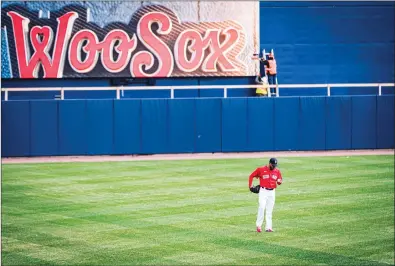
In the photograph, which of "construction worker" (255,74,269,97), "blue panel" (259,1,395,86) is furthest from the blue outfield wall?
"blue panel" (259,1,395,86)

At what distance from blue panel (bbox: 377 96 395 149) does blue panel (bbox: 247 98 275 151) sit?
430cm

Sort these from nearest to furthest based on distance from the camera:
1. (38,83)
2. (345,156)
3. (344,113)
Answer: (345,156), (344,113), (38,83)

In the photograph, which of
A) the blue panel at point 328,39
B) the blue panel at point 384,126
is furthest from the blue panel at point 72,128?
the blue panel at point 384,126

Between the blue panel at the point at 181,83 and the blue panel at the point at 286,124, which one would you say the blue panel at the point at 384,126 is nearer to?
the blue panel at the point at 286,124

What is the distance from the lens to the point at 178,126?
3225cm

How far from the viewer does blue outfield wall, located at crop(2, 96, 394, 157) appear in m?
31.6

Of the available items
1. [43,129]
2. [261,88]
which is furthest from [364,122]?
[43,129]

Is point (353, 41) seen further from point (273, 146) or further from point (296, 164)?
point (296, 164)

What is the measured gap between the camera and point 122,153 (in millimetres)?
32031

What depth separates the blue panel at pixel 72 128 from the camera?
31.7 meters

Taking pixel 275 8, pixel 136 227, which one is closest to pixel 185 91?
pixel 275 8

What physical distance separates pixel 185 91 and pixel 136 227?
20963 millimetres

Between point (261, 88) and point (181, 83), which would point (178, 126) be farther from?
point (181, 83)

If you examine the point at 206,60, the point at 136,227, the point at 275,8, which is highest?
the point at 275,8
